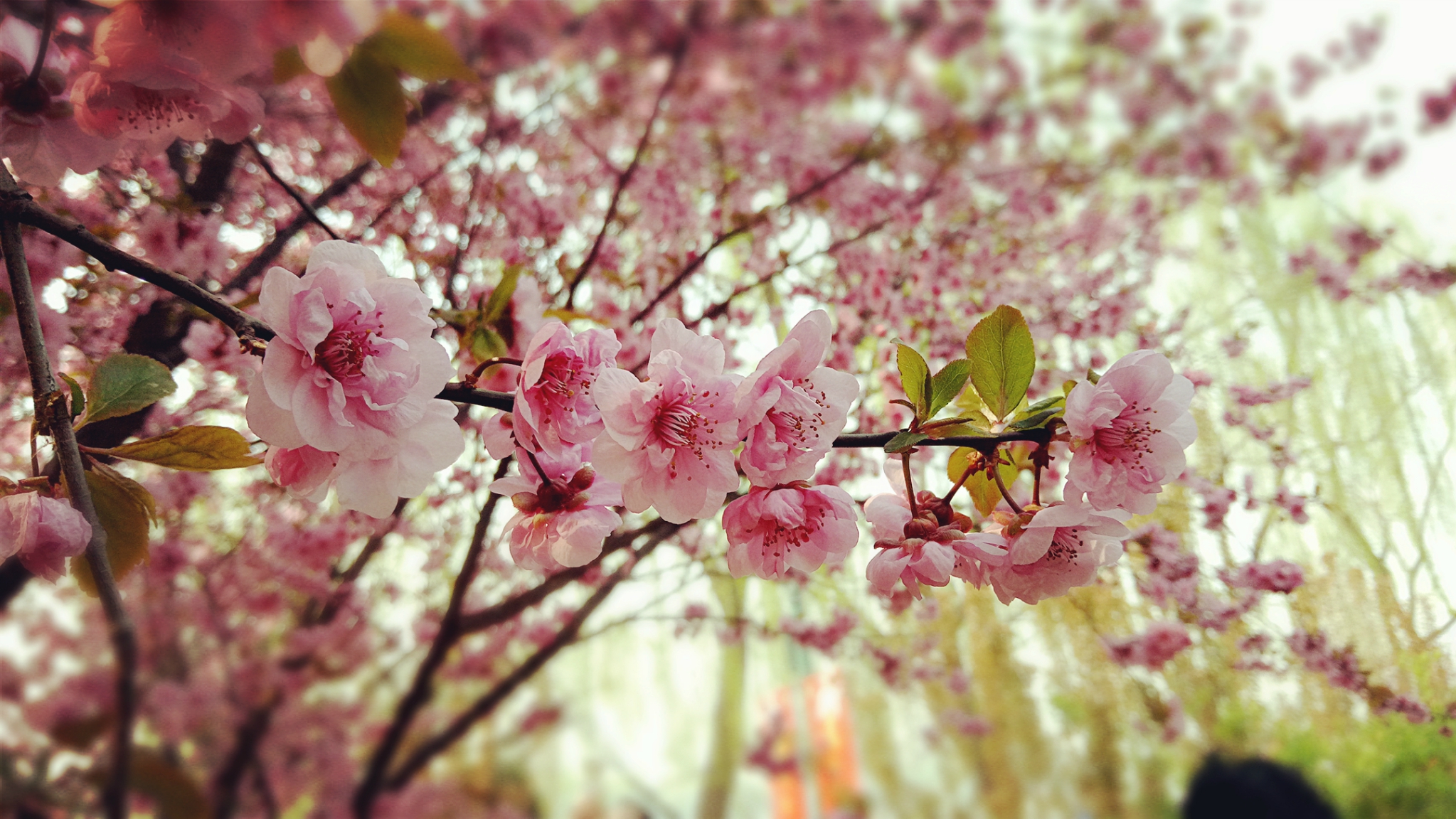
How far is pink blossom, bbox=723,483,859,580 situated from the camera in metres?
0.30

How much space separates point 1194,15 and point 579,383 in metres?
1.49

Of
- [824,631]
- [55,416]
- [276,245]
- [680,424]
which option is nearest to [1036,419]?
[680,424]

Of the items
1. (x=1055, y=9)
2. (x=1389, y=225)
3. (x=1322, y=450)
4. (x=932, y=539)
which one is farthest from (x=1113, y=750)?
(x=1055, y=9)

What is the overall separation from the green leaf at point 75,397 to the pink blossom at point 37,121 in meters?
0.08

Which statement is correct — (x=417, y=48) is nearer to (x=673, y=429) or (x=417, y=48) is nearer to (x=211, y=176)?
(x=673, y=429)

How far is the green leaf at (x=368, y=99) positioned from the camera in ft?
0.93

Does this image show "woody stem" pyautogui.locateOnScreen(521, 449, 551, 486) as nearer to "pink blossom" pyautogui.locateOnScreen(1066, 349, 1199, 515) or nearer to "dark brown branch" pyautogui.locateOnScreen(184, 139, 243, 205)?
"pink blossom" pyautogui.locateOnScreen(1066, 349, 1199, 515)

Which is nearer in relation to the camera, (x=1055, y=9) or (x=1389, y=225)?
(x=1389, y=225)

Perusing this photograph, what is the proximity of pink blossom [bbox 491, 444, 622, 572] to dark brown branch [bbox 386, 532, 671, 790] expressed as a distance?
0.53 meters

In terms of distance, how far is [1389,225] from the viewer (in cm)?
103

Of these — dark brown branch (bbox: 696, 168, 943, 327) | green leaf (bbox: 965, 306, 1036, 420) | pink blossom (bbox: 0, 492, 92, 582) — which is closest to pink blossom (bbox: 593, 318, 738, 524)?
green leaf (bbox: 965, 306, 1036, 420)

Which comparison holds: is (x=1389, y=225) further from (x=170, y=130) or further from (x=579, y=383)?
(x=170, y=130)

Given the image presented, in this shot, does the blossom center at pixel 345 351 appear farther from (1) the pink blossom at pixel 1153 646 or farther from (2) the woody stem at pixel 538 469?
(1) the pink blossom at pixel 1153 646

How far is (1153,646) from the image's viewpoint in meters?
0.91
